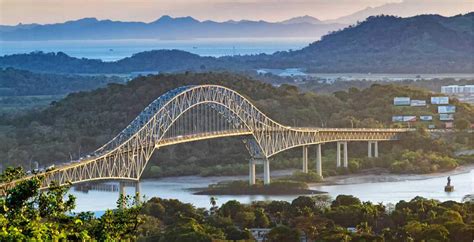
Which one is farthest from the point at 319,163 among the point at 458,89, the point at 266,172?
the point at 458,89

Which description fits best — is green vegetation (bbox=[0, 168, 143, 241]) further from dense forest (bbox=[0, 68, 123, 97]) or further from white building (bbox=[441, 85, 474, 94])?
dense forest (bbox=[0, 68, 123, 97])

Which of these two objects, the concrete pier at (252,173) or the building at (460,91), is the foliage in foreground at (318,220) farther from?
the building at (460,91)

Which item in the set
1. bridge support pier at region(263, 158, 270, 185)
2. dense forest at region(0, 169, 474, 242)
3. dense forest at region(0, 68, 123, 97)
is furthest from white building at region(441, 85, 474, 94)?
dense forest at region(0, 169, 474, 242)

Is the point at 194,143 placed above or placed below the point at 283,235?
above

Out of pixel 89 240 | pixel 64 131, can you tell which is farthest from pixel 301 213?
pixel 64 131

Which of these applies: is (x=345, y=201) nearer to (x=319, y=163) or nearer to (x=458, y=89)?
(x=319, y=163)
